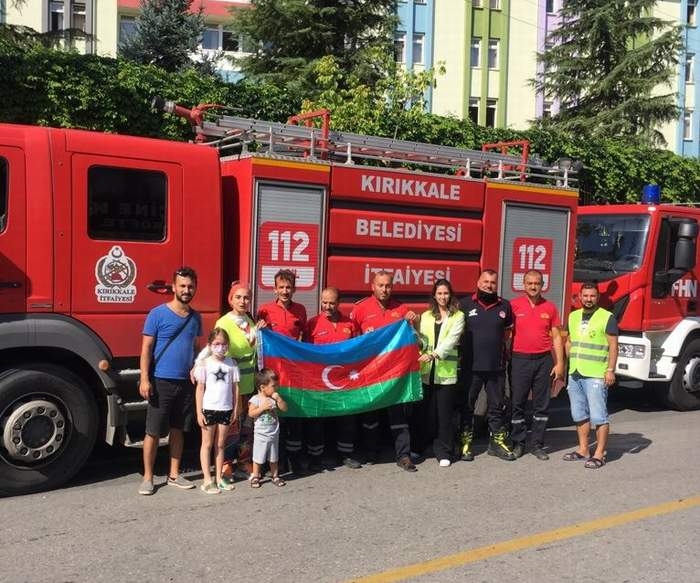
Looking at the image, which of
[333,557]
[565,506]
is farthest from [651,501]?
[333,557]

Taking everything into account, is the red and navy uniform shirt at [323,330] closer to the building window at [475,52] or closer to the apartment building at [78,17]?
the apartment building at [78,17]

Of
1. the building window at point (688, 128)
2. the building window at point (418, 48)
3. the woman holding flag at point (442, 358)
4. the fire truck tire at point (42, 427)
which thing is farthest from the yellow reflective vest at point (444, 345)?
the building window at point (688, 128)

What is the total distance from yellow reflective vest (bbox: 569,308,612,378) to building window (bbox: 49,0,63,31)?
80.9 ft

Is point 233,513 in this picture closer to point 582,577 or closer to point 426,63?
point 582,577

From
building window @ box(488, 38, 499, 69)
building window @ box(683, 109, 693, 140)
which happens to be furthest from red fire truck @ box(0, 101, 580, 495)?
building window @ box(683, 109, 693, 140)

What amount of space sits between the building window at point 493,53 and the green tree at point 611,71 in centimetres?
854

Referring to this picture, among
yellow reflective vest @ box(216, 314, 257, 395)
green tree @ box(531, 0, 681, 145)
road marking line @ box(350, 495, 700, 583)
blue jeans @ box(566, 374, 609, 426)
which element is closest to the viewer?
road marking line @ box(350, 495, 700, 583)

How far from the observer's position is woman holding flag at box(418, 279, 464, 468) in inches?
255

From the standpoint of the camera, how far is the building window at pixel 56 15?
26.1 metres

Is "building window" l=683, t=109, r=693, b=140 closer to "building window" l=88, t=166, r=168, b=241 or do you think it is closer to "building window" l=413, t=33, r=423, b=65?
"building window" l=413, t=33, r=423, b=65

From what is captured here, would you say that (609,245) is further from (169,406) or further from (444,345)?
(169,406)

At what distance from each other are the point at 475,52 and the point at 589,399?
2935 centimetres

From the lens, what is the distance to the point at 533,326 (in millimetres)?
6828

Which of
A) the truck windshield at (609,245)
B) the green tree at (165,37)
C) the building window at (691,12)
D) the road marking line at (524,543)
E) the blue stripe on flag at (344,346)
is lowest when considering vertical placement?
the road marking line at (524,543)
